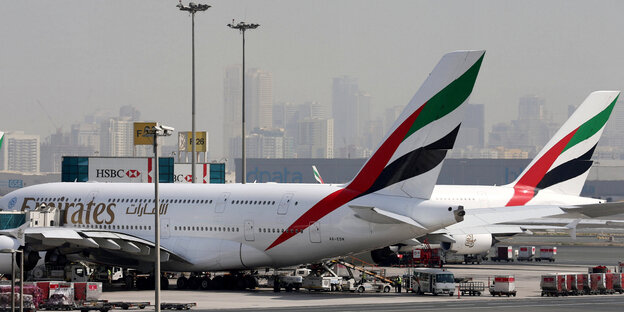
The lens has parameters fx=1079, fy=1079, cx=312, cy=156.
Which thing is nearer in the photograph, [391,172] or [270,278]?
[391,172]

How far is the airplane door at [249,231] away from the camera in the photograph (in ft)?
191

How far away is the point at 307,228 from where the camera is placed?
56219mm

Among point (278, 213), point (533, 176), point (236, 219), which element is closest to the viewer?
point (278, 213)

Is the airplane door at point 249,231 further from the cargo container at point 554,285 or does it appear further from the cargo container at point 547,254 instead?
the cargo container at point 547,254

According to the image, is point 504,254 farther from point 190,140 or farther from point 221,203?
point 190,140

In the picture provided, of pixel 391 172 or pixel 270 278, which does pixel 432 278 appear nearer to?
pixel 391 172

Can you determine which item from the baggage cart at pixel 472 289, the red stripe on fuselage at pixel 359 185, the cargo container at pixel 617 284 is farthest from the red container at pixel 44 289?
the cargo container at pixel 617 284

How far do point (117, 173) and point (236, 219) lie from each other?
127 ft

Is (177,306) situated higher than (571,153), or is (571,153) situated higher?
(571,153)

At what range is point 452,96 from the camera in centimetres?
5309

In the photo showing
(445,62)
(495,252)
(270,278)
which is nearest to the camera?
(445,62)

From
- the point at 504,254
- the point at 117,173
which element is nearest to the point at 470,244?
the point at 504,254

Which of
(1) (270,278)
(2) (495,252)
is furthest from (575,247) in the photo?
(1) (270,278)

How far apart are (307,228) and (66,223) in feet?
55.8
